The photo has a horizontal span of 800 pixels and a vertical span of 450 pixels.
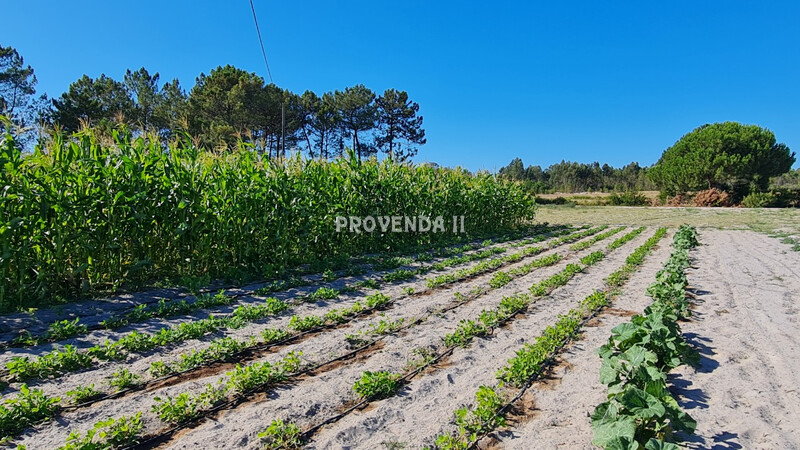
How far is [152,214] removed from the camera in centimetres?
616

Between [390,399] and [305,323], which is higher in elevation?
[305,323]

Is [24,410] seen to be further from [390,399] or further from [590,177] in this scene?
[590,177]

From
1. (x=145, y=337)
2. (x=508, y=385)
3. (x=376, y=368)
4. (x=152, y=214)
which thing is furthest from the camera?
(x=152, y=214)

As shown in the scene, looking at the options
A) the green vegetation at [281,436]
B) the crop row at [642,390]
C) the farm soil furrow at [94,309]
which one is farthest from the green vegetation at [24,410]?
the crop row at [642,390]

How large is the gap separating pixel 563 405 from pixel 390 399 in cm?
141

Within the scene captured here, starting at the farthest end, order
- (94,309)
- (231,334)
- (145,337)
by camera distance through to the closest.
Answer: (94,309), (231,334), (145,337)

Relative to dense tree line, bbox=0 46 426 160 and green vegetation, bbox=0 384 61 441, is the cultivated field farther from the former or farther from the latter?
dense tree line, bbox=0 46 426 160

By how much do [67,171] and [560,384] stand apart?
674 cm

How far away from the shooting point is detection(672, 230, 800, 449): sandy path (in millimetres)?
2813

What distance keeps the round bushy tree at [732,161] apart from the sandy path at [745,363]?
4040 centimetres

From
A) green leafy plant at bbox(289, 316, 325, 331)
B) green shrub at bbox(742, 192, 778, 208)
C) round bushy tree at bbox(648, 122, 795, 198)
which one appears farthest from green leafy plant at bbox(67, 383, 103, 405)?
round bushy tree at bbox(648, 122, 795, 198)

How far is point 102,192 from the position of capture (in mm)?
5629

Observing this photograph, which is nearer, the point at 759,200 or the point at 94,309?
the point at 94,309

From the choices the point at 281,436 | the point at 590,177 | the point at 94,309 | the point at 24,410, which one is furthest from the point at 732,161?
the point at 24,410
